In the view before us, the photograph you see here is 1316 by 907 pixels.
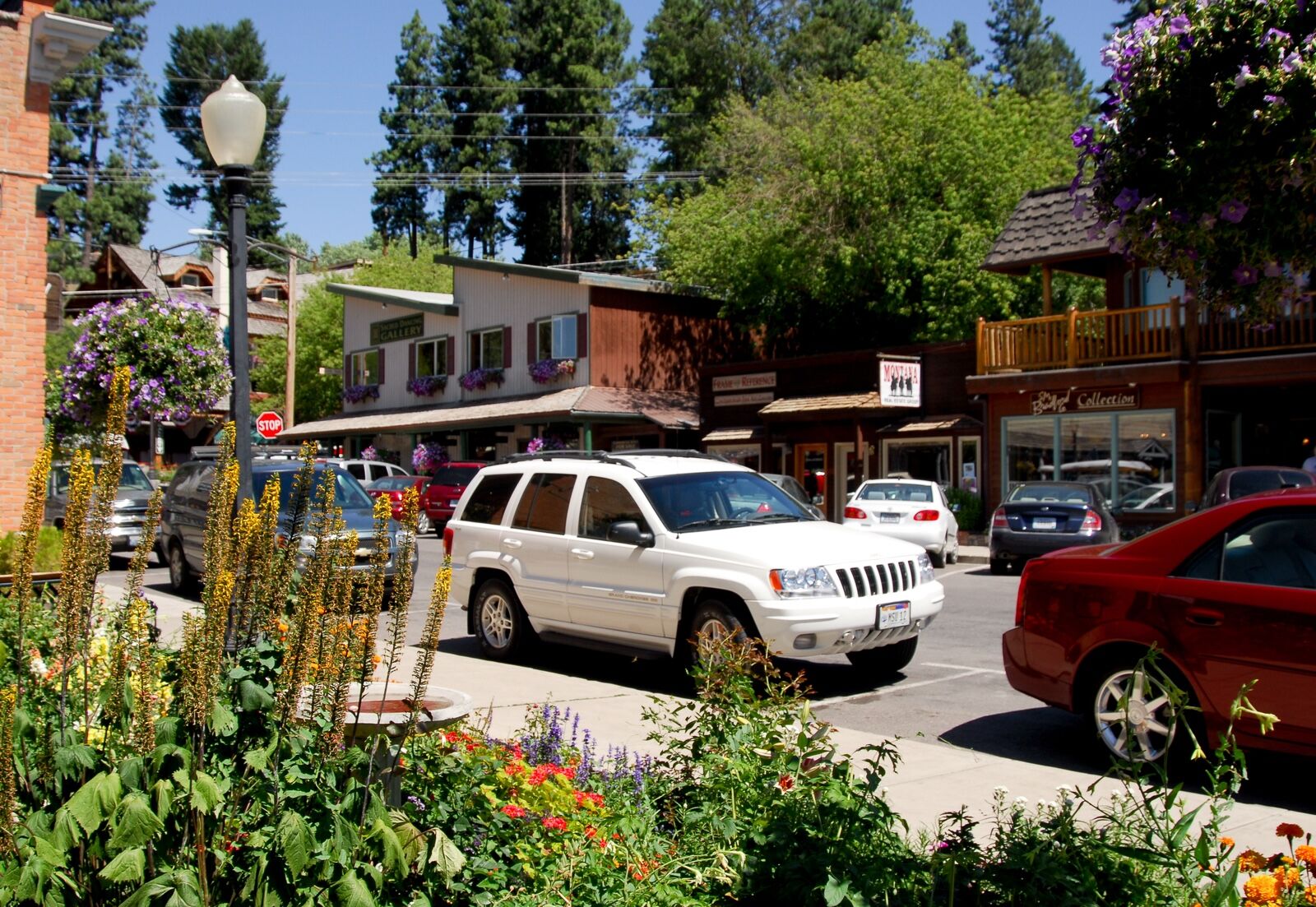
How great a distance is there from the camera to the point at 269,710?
3.85 metres

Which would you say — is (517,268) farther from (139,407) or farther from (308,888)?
(308,888)

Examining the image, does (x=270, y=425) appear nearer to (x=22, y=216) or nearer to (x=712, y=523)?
(x=22, y=216)

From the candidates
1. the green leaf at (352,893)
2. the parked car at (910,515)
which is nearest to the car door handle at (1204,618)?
the green leaf at (352,893)

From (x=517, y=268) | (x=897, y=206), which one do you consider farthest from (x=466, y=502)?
(x=517, y=268)

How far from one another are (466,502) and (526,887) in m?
8.08

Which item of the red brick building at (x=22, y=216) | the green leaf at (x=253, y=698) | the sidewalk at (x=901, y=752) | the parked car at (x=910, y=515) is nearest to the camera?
the green leaf at (x=253, y=698)

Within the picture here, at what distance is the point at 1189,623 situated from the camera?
21.1 feet

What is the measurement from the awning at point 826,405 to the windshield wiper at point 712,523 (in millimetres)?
18724

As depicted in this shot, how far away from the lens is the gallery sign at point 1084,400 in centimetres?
2406

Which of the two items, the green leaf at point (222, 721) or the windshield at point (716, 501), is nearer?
the green leaf at point (222, 721)

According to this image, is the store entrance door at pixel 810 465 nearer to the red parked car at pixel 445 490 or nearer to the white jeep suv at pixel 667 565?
the red parked car at pixel 445 490

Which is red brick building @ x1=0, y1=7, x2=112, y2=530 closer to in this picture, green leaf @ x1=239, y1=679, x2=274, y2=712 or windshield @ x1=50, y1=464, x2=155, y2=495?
windshield @ x1=50, y1=464, x2=155, y2=495

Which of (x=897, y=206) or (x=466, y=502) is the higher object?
(x=897, y=206)

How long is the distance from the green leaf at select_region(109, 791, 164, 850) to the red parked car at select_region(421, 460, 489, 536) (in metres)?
26.9
